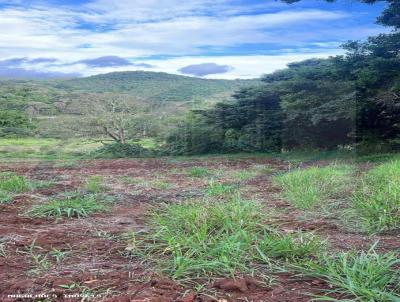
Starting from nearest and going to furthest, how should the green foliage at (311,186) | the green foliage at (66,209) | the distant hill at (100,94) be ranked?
the green foliage at (66,209), the green foliage at (311,186), the distant hill at (100,94)

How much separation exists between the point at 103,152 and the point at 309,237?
477 inches

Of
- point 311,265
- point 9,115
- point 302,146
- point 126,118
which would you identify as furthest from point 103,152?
point 311,265

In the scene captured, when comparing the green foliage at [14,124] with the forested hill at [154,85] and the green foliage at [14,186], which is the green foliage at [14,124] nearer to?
the forested hill at [154,85]

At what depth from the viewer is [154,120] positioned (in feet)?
54.9

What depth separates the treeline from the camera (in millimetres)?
10172

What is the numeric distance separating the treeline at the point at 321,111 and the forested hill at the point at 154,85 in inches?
147

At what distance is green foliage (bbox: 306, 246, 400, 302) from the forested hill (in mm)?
16228

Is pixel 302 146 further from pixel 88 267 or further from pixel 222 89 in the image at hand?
pixel 88 267

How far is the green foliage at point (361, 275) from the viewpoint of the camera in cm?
197

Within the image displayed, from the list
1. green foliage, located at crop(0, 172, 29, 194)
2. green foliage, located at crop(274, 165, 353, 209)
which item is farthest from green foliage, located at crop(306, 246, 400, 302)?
green foliage, located at crop(0, 172, 29, 194)

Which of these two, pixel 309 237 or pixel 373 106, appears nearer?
pixel 309 237

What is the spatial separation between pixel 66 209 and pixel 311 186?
7.53 ft

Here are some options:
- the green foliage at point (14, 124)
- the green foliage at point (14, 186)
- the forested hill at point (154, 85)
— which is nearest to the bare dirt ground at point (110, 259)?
the green foliage at point (14, 186)

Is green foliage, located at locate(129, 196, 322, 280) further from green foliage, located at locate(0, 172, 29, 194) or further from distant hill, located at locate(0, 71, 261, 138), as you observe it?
distant hill, located at locate(0, 71, 261, 138)
